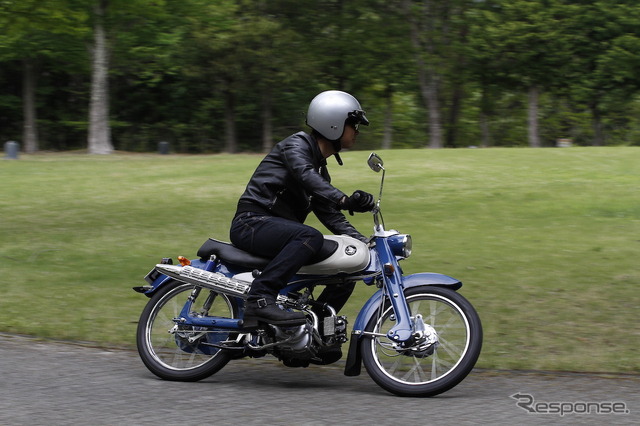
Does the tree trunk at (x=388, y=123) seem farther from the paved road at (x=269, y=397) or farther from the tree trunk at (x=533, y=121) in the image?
the paved road at (x=269, y=397)

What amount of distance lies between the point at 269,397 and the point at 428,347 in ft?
3.27

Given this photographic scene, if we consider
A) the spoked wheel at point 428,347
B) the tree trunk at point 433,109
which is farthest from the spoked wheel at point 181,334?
the tree trunk at point 433,109

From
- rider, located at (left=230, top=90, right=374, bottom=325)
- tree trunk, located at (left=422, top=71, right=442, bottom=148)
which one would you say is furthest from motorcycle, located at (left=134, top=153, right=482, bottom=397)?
tree trunk, located at (left=422, top=71, right=442, bottom=148)

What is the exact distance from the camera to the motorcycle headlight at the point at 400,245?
5988 mm

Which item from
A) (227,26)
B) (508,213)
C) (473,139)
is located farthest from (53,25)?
(473,139)

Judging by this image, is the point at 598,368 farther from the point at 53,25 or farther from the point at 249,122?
the point at 249,122

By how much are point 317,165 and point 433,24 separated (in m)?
42.3

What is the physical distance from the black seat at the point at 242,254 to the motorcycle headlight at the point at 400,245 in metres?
0.35

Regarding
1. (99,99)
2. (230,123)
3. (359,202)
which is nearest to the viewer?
(359,202)

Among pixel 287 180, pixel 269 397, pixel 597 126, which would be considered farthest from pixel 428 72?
pixel 269 397

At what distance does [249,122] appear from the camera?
48125 millimetres

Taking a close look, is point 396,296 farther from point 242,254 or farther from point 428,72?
point 428,72

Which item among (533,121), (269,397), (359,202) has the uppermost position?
(359,202)

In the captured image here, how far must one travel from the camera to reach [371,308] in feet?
19.7
